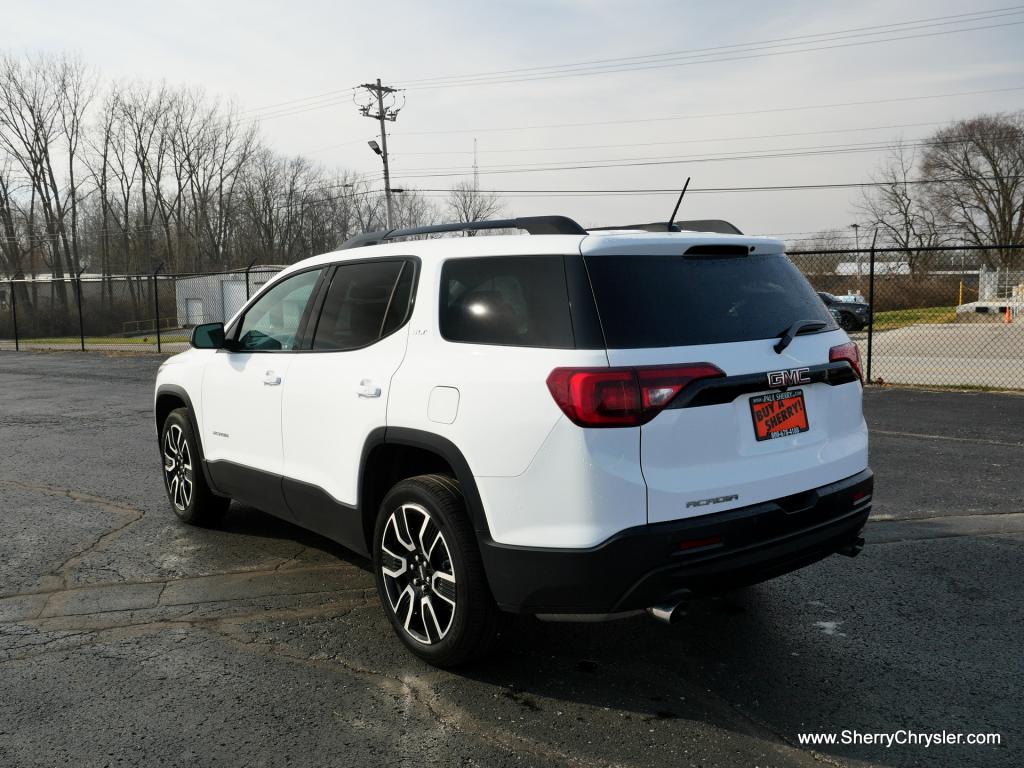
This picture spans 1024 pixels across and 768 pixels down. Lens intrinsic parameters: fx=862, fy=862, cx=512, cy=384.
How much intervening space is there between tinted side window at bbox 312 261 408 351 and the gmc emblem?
173 cm

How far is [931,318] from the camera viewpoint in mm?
36156

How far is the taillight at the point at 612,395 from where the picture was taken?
298 cm

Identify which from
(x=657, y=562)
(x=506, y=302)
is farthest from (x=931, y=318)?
(x=657, y=562)

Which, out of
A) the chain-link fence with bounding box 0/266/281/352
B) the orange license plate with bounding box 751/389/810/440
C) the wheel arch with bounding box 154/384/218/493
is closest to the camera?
the orange license plate with bounding box 751/389/810/440

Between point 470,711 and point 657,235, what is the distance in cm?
196

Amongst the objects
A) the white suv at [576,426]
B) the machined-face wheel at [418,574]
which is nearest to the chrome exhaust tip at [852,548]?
the white suv at [576,426]

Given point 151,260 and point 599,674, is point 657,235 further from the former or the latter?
point 151,260

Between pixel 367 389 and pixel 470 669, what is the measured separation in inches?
50.3

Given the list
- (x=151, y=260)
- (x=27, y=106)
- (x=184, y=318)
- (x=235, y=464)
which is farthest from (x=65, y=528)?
(x=151, y=260)

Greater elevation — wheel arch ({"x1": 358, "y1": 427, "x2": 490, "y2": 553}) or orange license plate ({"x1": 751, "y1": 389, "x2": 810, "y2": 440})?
orange license plate ({"x1": 751, "y1": 389, "x2": 810, "y2": 440})

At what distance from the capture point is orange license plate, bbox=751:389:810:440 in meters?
3.28

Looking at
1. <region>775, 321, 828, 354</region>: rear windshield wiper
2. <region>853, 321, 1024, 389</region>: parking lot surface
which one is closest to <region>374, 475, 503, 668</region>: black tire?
<region>775, 321, 828, 354</region>: rear windshield wiper

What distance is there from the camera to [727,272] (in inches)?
138

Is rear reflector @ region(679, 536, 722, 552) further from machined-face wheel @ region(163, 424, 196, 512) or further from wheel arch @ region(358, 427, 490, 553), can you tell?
machined-face wheel @ region(163, 424, 196, 512)
